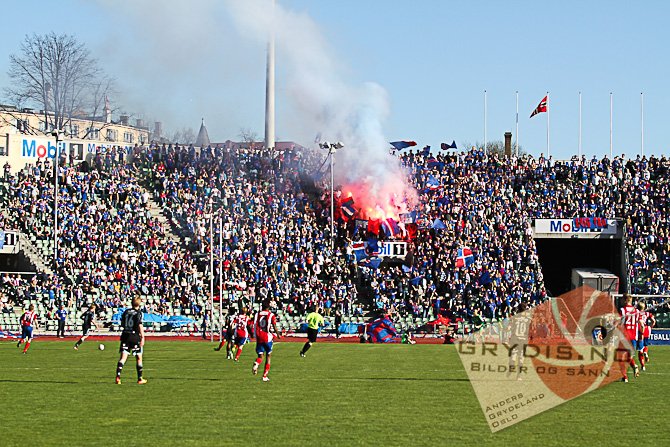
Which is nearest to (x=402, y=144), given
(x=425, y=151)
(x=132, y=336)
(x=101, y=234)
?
(x=425, y=151)

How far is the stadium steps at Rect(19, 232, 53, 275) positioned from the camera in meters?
50.8

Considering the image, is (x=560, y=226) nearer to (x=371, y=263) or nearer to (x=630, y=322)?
(x=371, y=263)

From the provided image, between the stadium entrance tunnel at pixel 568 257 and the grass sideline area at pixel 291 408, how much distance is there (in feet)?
93.5

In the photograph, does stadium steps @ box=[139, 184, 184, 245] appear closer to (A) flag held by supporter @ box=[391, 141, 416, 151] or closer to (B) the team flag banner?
(A) flag held by supporter @ box=[391, 141, 416, 151]

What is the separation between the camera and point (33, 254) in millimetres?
51125

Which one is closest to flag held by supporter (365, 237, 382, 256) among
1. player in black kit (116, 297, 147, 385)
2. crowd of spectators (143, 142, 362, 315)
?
crowd of spectators (143, 142, 362, 315)

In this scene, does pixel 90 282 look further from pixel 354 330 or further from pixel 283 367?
pixel 283 367

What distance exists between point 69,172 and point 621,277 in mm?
30809

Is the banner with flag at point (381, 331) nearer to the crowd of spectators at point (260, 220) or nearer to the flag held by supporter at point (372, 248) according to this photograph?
the crowd of spectators at point (260, 220)

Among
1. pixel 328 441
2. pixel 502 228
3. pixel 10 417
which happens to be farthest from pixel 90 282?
pixel 328 441

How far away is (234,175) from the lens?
5809cm

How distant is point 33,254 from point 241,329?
25.2 meters

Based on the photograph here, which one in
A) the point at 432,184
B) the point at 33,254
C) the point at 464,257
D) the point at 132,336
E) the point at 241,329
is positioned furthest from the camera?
the point at 432,184

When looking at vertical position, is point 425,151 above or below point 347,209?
above
